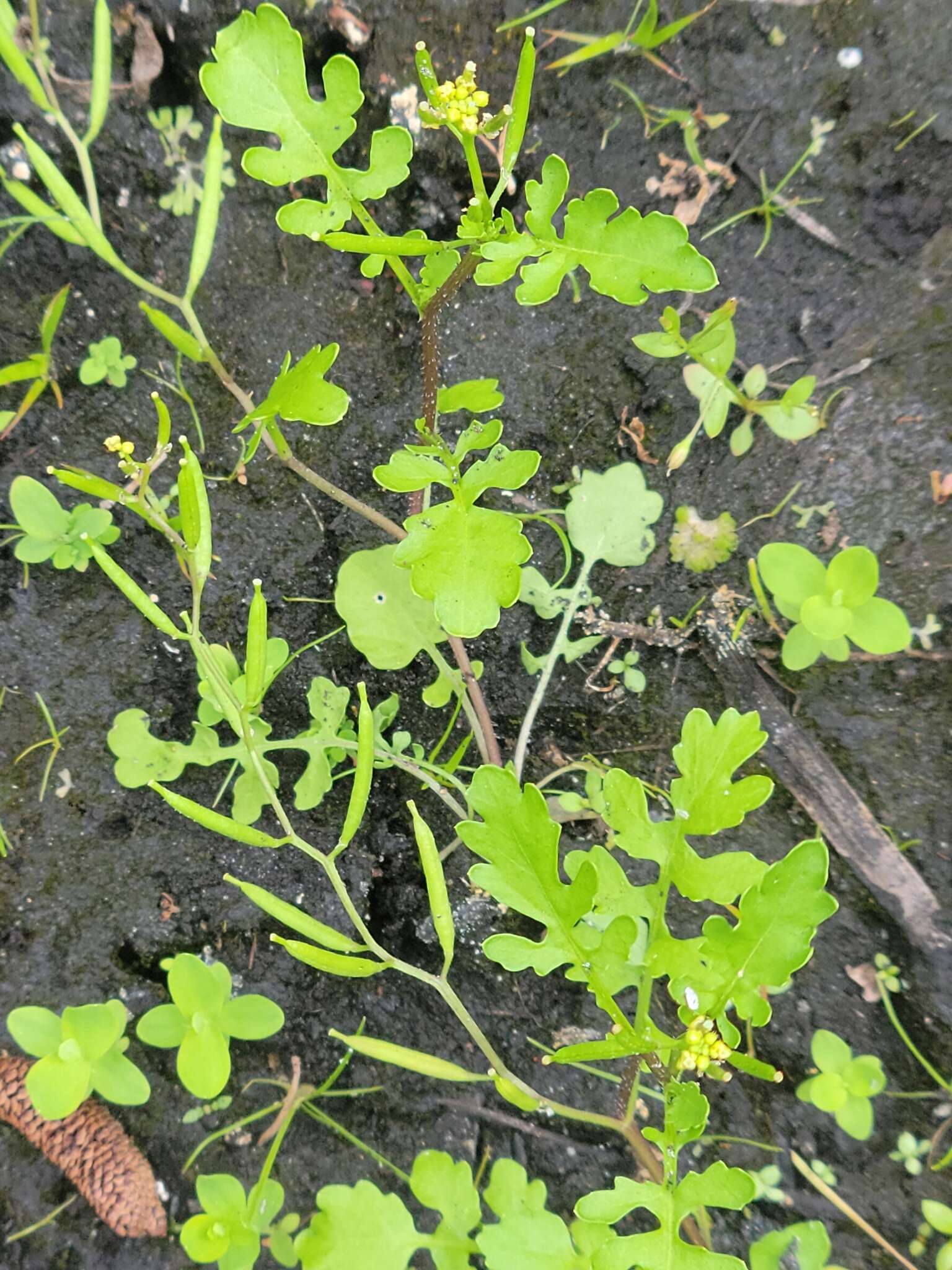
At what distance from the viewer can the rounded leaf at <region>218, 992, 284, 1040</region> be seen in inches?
52.4

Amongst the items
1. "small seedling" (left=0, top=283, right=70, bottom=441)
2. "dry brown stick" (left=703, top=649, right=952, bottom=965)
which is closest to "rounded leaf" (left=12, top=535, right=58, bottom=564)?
"small seedling" (left=0, top=283, right=70, bottom=441)

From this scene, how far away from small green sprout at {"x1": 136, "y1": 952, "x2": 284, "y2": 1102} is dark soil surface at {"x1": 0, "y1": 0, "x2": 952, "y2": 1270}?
144 mm

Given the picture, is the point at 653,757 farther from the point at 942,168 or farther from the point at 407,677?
the point at 942,168

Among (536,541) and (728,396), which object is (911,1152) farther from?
(728,396)

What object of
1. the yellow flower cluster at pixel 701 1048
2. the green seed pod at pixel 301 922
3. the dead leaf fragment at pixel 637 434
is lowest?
the green seed pod at pixel 301 922

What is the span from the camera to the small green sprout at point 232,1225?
127cm

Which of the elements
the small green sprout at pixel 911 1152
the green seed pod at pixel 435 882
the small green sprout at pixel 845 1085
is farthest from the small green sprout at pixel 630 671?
the small green sprout at pixel 911 1152

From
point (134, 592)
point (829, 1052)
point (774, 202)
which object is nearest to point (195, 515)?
point (134, 592)

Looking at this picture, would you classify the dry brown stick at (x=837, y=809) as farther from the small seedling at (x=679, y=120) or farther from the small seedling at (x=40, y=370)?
→ the small seedling at (x=40, y=370)

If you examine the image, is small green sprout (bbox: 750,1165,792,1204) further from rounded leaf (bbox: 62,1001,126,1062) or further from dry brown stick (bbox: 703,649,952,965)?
rounded leaf (bbox: 62,1001,126,1062)

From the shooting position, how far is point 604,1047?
1.03m

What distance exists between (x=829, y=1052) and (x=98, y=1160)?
4.12 feet

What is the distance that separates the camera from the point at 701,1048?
1.00 m

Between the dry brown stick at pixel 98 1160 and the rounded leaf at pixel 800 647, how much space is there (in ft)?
4.65
